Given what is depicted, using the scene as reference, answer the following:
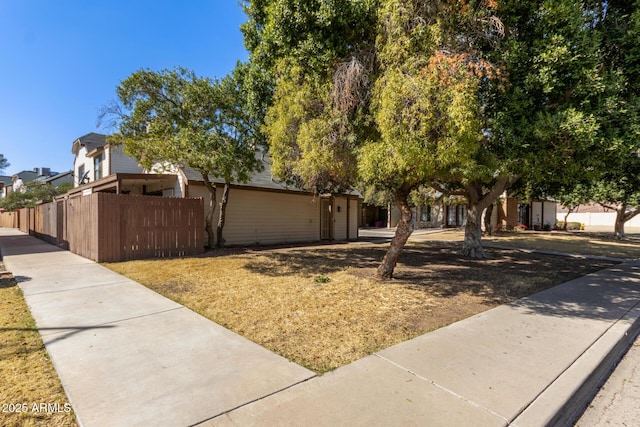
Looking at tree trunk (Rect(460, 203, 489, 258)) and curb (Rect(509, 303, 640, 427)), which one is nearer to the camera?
curb (Rect(509, 303, 640, 427))

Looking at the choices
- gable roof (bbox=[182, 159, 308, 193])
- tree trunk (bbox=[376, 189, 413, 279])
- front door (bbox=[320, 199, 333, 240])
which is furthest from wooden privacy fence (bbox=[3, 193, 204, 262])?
front door (bbox=[320, 199, 333, 240])

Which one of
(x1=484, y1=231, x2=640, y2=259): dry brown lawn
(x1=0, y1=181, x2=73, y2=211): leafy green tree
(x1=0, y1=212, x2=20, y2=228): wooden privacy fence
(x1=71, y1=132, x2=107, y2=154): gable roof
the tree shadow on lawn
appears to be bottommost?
(x1=484, y1=231, x2=640, y2=259): dry brown lawn

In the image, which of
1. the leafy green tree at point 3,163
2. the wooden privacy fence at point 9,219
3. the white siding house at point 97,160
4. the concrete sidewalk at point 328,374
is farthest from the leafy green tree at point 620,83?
the leafy green tree at point 3,163

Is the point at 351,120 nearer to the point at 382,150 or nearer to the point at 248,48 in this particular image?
the point at 382,150

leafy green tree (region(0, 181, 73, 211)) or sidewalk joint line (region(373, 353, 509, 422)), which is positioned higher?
leafy green tree (region(0, 181, 73, 211))

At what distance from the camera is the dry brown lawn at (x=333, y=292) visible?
14.1 ft

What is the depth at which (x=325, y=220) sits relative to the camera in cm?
1839

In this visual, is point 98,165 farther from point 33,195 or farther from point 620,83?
point 620,83

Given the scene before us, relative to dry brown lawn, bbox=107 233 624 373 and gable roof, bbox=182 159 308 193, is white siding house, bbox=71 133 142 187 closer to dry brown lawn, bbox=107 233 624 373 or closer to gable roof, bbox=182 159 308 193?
gable roof, bbox=182 159 308 193

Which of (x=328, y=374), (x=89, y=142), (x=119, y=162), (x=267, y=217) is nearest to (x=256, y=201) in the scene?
(x=267, y=217)

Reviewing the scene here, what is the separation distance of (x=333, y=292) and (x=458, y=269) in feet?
15.9

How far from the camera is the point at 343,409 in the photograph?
2.71 meters

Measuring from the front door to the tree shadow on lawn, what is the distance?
221 inches

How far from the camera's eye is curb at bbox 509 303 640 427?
9.02 ft
